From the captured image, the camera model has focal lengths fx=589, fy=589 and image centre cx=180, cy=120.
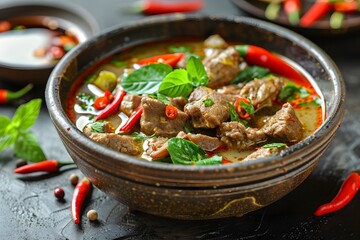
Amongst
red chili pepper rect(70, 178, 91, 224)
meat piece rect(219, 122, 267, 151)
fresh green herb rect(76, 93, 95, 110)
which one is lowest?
red chili pepper rect(70, 178, 91, 224)

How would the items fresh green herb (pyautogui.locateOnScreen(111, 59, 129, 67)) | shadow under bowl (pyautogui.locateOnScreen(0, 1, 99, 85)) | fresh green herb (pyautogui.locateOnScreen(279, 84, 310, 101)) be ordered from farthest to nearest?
shadow under bowl (pyautogui.locateOnScreen(0, 1, 99, 85)), fresh green herb (pyautogui.locateOnScreen(111, 59, 129, 67)), fresh green herb (pyautogui.locateOnScreen(279, 84, 310, 101))

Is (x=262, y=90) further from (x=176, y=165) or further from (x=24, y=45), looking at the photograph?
(x=24, y=45)

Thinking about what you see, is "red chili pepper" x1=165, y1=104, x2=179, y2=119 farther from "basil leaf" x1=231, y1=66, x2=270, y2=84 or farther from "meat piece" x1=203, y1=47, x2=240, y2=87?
"basil leaf" x1=231, y1=66, x2=270, y2=84

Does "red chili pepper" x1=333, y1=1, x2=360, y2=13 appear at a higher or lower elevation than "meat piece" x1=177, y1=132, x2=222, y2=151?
lower

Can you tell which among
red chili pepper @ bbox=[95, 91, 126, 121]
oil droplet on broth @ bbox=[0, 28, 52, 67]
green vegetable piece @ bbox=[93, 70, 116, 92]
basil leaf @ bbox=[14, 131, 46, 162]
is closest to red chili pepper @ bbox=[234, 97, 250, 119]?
red chili pepper @ bbox=[95, 91, 126, 121]

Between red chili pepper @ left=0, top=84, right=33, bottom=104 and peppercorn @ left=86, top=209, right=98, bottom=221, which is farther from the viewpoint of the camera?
red chili pepper @ left=0, top=84, right=33, bottom=104

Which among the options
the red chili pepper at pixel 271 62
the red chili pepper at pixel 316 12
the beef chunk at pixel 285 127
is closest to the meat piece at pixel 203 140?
the beef chunk at pixel 285 127

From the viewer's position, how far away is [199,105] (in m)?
3.53

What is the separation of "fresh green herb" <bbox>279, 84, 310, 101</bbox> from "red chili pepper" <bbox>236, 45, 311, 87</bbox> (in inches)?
6.9

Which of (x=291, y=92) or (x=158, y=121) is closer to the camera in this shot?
(x=158, y=121)

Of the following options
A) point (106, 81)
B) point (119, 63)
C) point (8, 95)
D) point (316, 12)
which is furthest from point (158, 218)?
point (316, 12)

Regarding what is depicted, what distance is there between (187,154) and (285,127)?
615 mm

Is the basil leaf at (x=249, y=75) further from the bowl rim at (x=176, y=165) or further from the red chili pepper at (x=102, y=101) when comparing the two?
the red chili pepper at (x=102, y=101)

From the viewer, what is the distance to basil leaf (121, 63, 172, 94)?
3791mm
